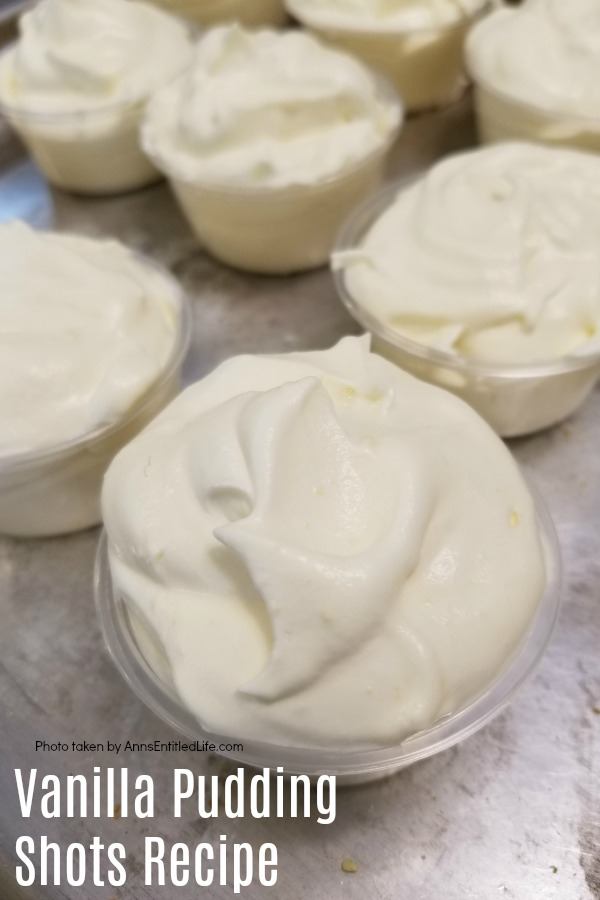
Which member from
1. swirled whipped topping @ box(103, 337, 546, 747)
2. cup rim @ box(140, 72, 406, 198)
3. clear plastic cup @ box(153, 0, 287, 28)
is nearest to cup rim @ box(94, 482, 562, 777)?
swirled whipped topping @ box(103, 337, 546, 747)

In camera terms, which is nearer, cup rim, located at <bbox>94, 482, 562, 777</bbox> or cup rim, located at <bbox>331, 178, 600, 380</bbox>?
cup rim, located at <bbox>94, 482, 562, 777</bbox>

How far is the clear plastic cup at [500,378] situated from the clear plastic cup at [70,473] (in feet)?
1.38

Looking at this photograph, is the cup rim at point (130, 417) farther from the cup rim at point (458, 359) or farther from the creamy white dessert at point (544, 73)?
the creamy white dessert at point (544, 73)

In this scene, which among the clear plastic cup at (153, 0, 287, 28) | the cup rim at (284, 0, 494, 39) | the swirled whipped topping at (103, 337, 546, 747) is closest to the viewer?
the swirled whipped topping at (103, 337, 546, 747)

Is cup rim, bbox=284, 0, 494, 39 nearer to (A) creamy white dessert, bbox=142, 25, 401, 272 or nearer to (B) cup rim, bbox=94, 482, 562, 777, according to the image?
(A) creamy white dessert, bbox=142, 25, 401, 272

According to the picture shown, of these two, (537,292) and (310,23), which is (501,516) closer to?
(537,292)

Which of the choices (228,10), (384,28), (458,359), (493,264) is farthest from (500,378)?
(228,10)

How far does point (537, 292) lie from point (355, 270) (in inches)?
15.5

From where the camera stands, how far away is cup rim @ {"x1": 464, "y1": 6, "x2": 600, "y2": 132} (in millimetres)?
1892

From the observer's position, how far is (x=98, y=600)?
1251 millimetres

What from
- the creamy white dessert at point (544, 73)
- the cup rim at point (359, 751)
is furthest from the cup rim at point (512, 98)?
the cup rim at point (359, 751)

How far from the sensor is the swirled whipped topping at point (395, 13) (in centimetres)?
230

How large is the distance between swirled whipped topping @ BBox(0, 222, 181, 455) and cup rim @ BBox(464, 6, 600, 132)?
1.11 metres

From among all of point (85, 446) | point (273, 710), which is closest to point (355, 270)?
point (85, 446)
